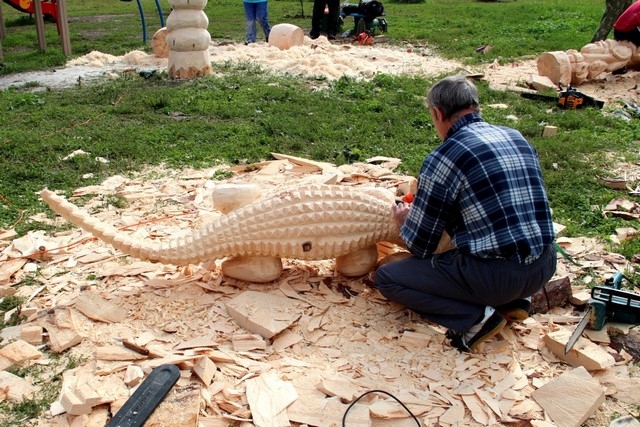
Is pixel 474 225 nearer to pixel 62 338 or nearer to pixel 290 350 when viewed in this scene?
pixel 290 350

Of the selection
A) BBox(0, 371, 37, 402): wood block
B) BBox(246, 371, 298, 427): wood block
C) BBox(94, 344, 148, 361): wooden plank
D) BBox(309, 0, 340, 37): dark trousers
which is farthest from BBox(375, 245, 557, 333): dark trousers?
BBox(309, 0, 340, 37): dark trousers

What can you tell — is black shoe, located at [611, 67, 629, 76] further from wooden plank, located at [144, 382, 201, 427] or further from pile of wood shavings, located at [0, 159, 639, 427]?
wooden plank, located at [144, 382, 201, 427]

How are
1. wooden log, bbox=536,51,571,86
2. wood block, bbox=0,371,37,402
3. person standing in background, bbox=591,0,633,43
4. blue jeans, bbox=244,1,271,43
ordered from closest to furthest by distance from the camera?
wood block, bbox=0,371,37,402 < wooden log, bbox=536,51,571,86 < person standing in background, bbox=591,0,633,43 < blue jeans, bbox=244,1,271,43

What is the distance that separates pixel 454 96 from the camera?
3.12m

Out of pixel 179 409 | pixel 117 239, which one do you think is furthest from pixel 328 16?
pixel 179 409

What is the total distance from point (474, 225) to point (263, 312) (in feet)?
4.06

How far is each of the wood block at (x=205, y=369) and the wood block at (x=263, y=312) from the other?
35cm

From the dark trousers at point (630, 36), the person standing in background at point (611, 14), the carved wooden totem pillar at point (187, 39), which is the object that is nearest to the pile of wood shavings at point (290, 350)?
the carved wooden totem pillar at point (187, 39)

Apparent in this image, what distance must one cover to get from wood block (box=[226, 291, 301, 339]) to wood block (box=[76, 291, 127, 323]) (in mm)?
620

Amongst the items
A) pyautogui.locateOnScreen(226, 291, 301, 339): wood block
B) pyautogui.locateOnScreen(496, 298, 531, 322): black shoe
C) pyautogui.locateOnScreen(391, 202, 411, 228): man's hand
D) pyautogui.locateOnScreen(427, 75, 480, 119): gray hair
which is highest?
pyautogui.locateOnScreen(427, 75, 480, 119): gray hair

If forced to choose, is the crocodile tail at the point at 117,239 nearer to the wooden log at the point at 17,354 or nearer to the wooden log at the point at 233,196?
the wooden log at the point at 233,196

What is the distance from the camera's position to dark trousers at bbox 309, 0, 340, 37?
13.9m

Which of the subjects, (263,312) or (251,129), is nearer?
(263,312)

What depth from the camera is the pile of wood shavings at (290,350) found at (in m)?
2.81
